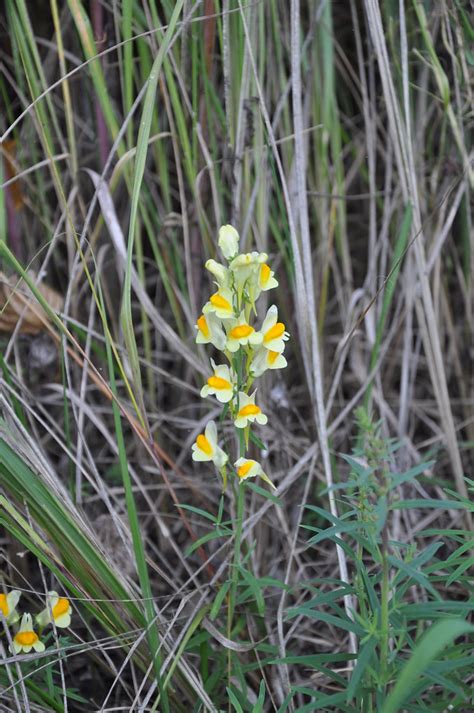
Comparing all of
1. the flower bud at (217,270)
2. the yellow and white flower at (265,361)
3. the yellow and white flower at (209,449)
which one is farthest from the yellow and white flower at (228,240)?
the yellow and white flower at (209,449)

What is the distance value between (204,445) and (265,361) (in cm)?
15

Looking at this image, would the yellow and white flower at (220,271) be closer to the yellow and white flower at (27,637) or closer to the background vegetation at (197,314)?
the background vegetation at (197,314)

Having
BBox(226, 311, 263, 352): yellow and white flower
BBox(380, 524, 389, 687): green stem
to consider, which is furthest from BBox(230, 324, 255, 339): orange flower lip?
BBox(380, 524, 389, 687): green stem

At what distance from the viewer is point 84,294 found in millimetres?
1780

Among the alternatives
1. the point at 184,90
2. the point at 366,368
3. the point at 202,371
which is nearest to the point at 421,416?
the point at 366,368

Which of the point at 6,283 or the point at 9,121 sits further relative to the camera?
the point at 9,121

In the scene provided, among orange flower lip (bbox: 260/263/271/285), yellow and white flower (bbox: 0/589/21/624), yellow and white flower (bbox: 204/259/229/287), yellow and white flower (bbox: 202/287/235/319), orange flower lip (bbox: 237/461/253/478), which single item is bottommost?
yellow and white flower (bbox: 0/589/21/624)

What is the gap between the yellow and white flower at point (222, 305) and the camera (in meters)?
1.08

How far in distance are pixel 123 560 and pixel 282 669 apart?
0.47 m

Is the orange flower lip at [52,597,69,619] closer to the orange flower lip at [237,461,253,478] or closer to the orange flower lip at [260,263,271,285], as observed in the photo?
the orange flower lip at [237,461,253,478]

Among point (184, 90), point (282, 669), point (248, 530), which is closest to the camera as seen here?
point (282, 669)

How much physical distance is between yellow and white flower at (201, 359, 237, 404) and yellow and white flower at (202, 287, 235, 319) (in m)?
0.07

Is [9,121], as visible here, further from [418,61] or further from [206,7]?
[418,61]

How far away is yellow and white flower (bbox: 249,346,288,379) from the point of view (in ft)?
3.75
